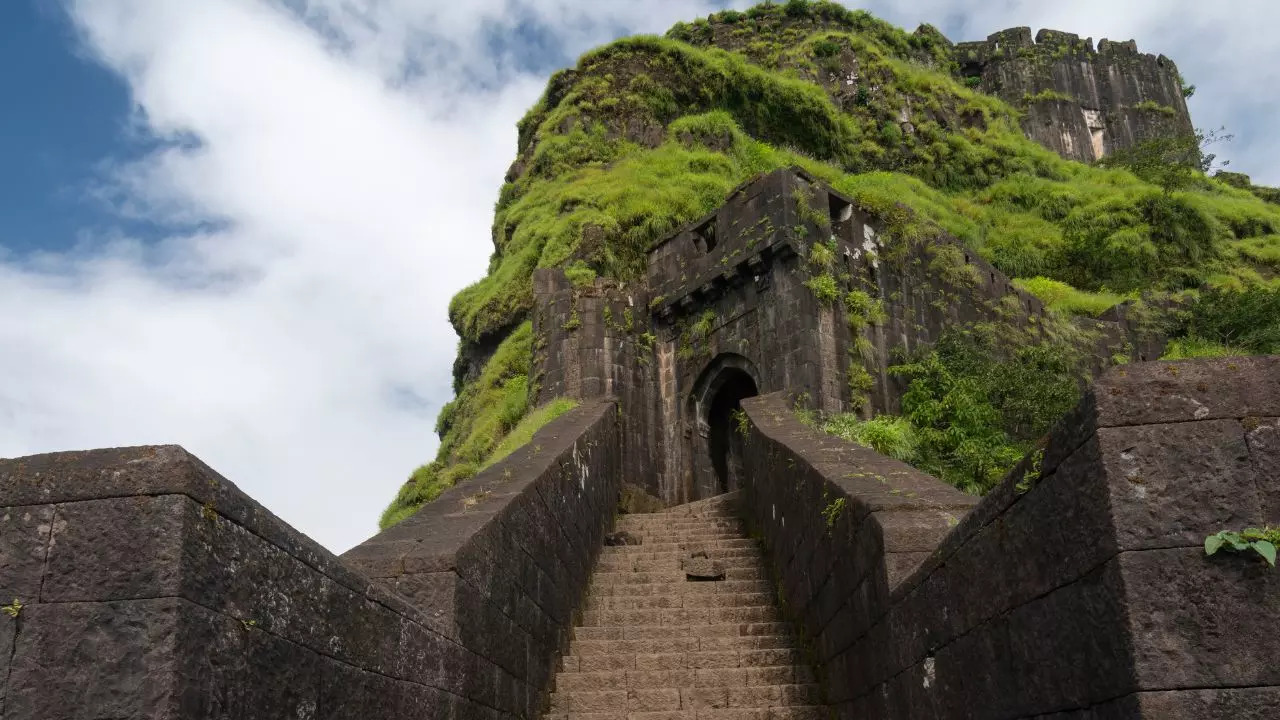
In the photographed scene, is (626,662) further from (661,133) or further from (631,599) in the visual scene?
(661,133)

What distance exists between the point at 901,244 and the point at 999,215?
17.5 m

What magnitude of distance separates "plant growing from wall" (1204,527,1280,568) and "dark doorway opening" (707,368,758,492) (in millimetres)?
12645

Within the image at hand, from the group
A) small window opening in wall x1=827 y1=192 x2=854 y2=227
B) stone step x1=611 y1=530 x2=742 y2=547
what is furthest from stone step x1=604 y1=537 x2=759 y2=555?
small window opening in wall x1=827 y1=192 x2=854 y2=227

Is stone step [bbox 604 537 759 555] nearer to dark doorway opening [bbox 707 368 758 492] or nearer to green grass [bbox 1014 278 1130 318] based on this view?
dark doorway opening [bbox 707 368 758 492]

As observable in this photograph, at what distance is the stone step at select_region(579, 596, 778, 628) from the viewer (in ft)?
28.0

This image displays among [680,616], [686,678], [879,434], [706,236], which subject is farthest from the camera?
[706,236]

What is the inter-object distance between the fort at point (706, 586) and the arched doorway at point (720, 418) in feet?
7.32

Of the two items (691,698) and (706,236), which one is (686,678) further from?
(706,236)

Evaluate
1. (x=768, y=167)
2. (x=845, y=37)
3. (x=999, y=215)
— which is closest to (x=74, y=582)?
(x=768, y=167)

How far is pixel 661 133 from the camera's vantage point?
24391mm

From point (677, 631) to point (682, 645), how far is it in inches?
9.5

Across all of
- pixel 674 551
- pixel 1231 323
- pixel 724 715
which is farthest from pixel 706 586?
pixel 1231 323

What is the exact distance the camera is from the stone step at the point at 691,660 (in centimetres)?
764

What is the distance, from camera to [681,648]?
7953 mm
